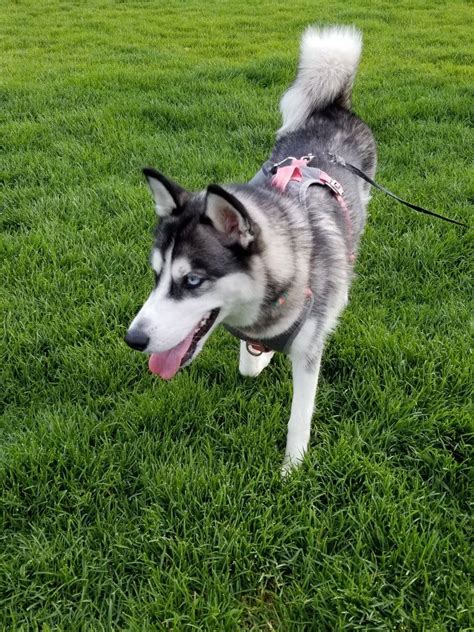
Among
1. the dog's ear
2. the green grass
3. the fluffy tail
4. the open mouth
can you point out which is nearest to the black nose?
the open mouth

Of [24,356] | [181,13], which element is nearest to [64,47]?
[181,13]

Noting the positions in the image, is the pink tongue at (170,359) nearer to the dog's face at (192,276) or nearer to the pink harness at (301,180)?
the dog's face at (192,276)

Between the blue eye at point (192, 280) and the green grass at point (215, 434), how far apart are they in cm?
84

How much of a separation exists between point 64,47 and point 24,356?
867 cm

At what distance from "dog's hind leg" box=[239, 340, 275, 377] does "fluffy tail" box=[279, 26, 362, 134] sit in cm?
178

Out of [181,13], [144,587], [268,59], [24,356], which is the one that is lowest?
[144,587]

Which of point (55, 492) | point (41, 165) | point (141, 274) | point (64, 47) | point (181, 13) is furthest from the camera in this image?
point (181, 13)

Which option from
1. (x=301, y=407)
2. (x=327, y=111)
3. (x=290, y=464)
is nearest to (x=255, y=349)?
(x=301, y=407)

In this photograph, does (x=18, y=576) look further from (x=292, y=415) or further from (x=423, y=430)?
(x=423, y=430)

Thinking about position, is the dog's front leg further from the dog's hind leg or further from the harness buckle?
the dog's hind leg

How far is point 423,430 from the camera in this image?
2533mm

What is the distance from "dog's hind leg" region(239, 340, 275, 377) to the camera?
113 inches

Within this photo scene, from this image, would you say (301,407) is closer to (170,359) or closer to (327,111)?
(170,359)

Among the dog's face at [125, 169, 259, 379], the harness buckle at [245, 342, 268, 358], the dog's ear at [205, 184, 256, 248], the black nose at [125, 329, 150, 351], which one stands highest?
the dog's ear at [205, 184, 256, 248]
